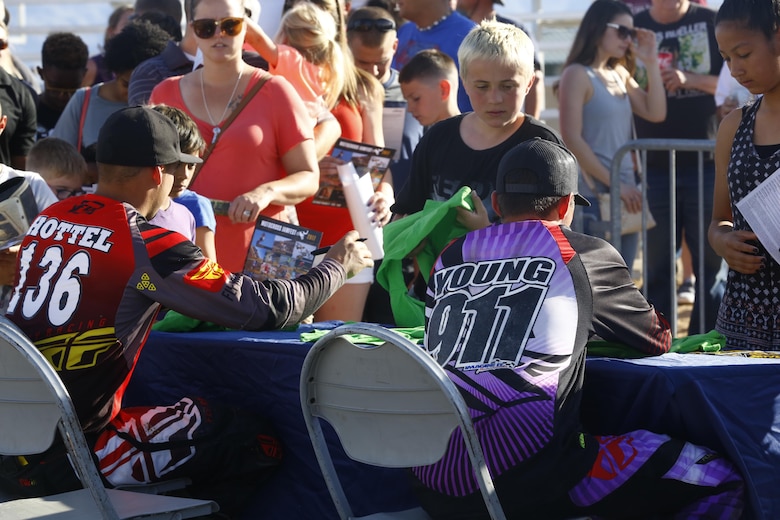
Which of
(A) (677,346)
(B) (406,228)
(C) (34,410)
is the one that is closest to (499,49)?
(B) (406,228)

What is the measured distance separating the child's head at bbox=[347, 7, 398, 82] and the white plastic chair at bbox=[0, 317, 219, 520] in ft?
10.9

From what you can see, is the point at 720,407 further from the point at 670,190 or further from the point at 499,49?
the point at 670,190

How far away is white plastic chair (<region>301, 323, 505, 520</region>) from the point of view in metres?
2.54

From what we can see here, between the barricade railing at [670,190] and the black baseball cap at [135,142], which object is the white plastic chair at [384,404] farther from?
the barricade railing at [670,190]

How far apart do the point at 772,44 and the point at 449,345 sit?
1.40 m

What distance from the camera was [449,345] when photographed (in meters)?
2.87

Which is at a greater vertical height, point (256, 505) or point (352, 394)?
point (352, 394)

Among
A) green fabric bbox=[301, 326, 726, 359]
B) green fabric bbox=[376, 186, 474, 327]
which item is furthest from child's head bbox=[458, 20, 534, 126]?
green fabric bbox=[301, 326, 726, 359]

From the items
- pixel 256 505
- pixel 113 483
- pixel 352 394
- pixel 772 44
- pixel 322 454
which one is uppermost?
pixel 772 44

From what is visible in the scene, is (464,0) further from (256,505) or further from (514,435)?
(514,435)

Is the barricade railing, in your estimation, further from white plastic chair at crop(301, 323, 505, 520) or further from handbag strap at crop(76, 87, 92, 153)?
white plastic chair at crop(301, 323, 505, 520)

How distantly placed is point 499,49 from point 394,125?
206cm

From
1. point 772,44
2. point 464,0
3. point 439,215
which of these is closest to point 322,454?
point 439,215

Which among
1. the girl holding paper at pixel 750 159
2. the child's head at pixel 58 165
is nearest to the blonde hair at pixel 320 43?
the child's head at pixel 58 165
